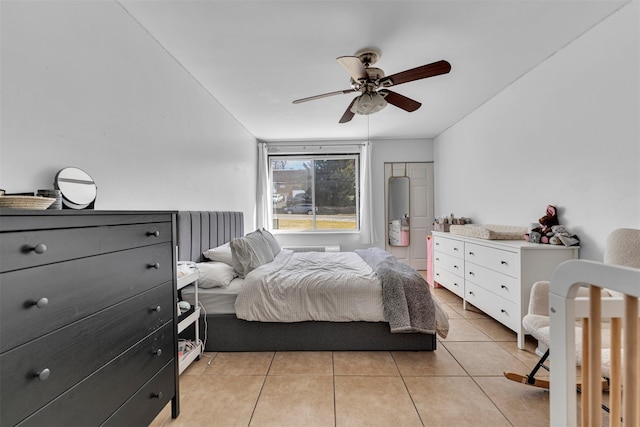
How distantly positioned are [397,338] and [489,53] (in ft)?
8.24

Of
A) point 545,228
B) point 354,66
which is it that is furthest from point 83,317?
point 545,228

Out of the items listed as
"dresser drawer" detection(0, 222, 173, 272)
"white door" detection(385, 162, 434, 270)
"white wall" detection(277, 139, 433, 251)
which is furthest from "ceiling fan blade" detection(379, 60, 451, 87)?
"white door" detection(385, 162, 434, 270)

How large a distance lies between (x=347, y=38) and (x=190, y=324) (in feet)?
8.06

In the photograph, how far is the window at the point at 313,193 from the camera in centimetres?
538

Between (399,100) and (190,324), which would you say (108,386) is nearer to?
(190,324)

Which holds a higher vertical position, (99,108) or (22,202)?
(99,108)

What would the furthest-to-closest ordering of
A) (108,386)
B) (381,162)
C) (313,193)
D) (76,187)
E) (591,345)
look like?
(313,193) < (381,162) < (76,187) < (108,386) < (591,345)

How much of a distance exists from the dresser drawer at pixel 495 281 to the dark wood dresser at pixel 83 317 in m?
2.58

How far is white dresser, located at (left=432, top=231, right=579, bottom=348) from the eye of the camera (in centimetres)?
225

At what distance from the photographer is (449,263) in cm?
360

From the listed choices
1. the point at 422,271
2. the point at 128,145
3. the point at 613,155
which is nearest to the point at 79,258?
the point at 128,145

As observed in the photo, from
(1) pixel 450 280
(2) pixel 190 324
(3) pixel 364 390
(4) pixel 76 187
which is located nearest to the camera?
(4) pixel 76 187

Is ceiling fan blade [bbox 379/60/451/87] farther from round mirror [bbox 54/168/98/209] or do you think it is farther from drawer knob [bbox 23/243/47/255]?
drawer knob [bbox 23/243/47/255]

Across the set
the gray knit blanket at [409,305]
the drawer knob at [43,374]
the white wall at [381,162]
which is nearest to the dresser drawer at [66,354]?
the drawer knob at [43,374]
